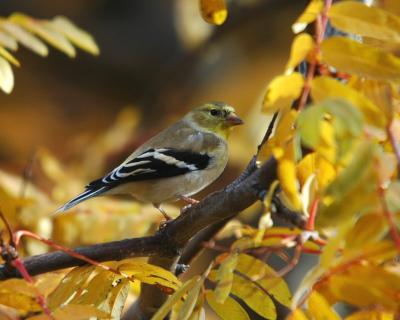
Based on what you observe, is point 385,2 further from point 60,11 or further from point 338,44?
point 60,11

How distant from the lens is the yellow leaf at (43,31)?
255cm

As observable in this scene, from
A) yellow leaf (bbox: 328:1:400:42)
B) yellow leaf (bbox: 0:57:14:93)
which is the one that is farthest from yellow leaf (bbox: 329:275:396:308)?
yellow leaf (bbox: 0:57:14:93)

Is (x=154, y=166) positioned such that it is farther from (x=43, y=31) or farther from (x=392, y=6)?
(x=392, y=6)

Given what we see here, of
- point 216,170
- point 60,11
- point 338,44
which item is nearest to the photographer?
point 338,44

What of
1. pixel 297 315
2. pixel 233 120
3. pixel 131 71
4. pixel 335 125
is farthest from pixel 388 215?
pixel 131 71

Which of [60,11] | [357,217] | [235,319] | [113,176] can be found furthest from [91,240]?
[60,11]

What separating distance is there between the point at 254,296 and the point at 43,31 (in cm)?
141

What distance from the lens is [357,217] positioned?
135 centimetres

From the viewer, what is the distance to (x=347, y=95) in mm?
1293

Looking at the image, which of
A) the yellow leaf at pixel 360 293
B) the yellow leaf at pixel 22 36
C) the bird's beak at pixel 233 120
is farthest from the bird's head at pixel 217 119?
the yellow leaf at pixel 360 293

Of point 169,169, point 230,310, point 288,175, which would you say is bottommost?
point 169,169

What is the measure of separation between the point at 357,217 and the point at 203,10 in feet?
2.07

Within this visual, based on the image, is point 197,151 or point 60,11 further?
point 60,11

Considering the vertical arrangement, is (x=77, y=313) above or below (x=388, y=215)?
below
